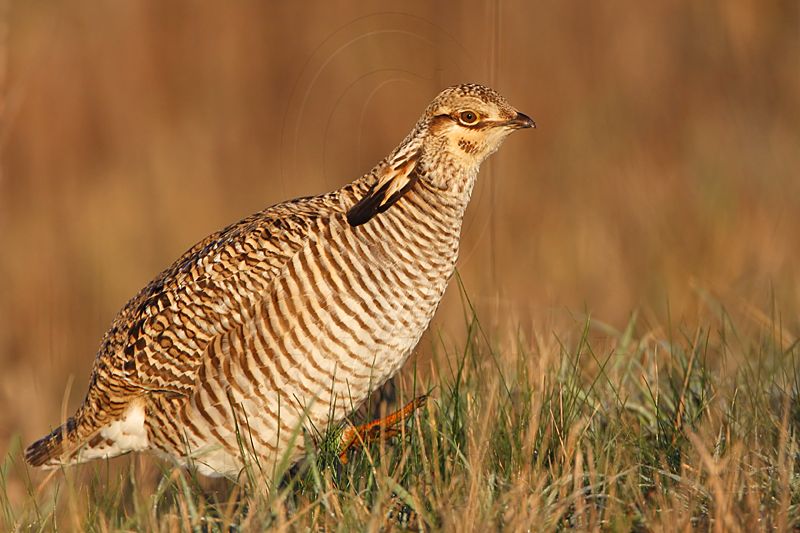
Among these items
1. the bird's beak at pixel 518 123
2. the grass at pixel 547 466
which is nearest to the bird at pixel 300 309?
the bird's beak at pixel 518 123

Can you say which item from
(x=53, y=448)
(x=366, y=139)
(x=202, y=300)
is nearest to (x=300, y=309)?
(x=202, y=300)

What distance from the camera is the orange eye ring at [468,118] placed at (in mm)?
3975

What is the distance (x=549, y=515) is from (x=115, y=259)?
588cm

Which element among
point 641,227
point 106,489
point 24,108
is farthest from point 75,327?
point 106,489

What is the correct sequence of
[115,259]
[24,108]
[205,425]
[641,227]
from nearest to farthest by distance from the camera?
1. [205,425]
2. [641,227]
3. [115,259]
4. [24,108]

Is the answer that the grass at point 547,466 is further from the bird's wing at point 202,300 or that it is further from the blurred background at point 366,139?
the blurred background at point 366,139

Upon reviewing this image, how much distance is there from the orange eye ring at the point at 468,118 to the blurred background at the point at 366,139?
2320 millimetres

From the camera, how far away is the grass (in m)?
2.92

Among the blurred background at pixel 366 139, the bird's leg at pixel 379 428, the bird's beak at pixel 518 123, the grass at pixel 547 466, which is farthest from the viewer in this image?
the blurred background at pixel 366 139

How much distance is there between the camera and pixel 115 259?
27.1ft

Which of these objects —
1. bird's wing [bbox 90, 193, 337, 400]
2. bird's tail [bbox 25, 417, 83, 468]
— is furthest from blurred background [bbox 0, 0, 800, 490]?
bird's wing [bbox 90, 193, 337, 400]

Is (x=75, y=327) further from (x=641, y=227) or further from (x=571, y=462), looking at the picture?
(x=571, y=462)

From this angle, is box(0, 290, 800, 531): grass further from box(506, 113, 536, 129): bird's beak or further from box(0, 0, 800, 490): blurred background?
box(0, 0, 800, 490): blurred background

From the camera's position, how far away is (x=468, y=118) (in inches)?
157
